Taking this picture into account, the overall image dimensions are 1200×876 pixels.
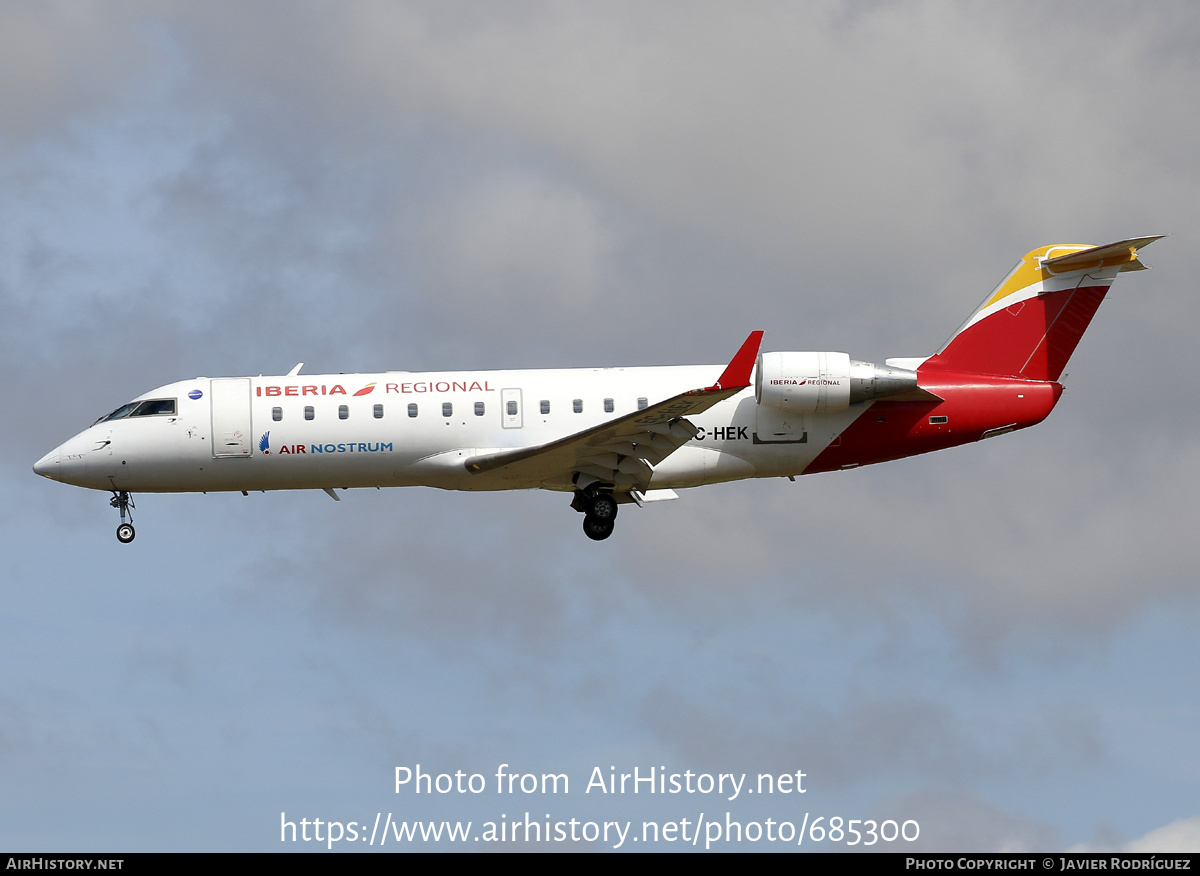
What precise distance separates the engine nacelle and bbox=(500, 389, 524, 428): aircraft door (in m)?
5.28

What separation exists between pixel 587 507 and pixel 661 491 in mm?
1858

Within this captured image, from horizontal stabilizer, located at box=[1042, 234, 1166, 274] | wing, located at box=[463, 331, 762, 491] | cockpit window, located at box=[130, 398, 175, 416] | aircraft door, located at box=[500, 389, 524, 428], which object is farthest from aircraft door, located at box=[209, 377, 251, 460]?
horizontal stabilizer, located at box=[1042, 234, 1166, 274]

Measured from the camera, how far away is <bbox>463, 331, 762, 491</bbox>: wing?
26.6 meters

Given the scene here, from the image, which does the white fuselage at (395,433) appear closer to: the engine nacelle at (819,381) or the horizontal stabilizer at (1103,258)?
the engine nacelle at (819,381)

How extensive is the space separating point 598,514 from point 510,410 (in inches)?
119

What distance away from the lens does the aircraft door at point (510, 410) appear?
29.9 meters

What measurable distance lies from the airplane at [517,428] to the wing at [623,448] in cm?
6

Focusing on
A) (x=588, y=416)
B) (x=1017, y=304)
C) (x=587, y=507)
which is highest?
(x=1017, y=304)

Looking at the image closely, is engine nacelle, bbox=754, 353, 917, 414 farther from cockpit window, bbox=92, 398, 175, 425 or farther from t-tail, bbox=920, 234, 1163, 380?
cockpit window, bbox=92, 398, 175, 425

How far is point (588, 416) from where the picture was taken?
98.3 ft

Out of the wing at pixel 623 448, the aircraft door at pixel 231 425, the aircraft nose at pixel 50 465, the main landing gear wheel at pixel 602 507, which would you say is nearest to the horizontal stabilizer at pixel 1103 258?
the wing at pixel 623 448

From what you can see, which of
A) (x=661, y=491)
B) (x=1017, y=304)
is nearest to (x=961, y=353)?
(x=1017, y=304)

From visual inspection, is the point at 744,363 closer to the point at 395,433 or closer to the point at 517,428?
the point at 517,428

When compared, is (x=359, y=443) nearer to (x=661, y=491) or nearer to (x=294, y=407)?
(x=294, y=407)
